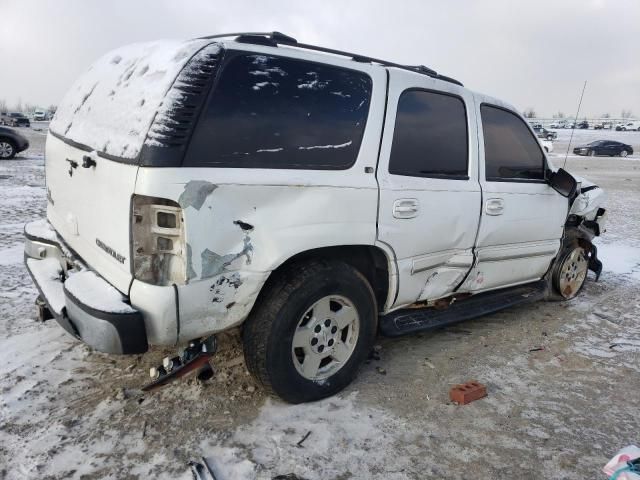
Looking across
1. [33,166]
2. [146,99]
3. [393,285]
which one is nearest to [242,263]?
[146,99]

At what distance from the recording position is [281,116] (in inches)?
105

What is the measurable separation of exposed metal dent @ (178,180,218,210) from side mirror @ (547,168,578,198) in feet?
10.7

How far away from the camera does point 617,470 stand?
2244 mm

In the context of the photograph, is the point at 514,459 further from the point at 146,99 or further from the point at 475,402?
the point at 146,99

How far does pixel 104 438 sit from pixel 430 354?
239 centimetres

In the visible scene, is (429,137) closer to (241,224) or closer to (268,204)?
(268,204)

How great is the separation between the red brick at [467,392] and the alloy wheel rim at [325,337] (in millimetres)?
739

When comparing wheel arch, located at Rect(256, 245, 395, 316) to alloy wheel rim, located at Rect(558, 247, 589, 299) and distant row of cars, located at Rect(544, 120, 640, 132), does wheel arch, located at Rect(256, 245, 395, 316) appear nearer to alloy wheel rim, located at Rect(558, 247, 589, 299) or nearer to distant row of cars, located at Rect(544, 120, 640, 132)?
alloy wheel rim, located at Rect(558, 247, 589, 299)

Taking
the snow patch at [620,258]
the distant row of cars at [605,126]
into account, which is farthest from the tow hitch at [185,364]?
the distant row of cars at [605,126]

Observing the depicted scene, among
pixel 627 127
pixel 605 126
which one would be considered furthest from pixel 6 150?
pixel 605 126

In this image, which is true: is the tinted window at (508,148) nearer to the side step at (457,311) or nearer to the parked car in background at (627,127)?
the side step at (457,311)

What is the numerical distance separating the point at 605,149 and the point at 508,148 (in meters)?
35.9

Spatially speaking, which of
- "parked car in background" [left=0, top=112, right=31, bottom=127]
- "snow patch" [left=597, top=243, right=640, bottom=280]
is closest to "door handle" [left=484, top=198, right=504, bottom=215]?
"snow patch" [left=597, top=243, right=640, bottom=280]

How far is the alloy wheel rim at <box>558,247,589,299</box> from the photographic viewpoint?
5.07 metres
